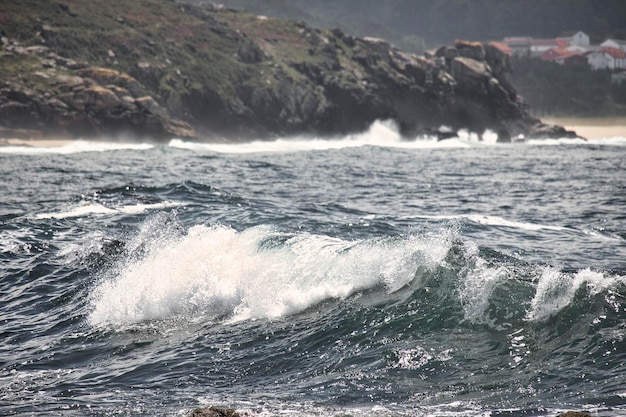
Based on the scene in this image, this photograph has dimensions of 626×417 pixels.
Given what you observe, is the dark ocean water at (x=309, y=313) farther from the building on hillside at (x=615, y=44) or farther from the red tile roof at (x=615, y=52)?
the building on hillside at (x=615, y=44)

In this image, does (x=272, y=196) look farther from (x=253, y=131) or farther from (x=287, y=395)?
(x=253, y=131)

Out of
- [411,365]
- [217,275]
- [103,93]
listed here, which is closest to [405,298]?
[411,365]

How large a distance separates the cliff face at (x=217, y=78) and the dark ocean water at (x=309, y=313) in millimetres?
43296

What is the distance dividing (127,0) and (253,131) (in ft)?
92.7

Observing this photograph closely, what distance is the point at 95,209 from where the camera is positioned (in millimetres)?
26469

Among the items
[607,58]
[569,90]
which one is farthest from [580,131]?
[607,58]

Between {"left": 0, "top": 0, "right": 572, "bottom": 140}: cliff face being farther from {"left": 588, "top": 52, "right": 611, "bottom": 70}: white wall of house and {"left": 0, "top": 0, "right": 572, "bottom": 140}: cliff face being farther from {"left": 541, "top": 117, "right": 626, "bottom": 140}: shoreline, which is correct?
{"left": 588, "top": 52, "right": 611, "bottom": 70}: white wall of house

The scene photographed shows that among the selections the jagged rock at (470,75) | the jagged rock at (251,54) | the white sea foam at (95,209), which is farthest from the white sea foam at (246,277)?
Answer: the jagged rock at (470,75)

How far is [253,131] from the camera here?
8438 cm

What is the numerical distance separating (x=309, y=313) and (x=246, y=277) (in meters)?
1.88

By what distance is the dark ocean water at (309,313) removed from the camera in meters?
10.8

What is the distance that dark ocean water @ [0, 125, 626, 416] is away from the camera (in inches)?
425

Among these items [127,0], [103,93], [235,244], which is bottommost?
[235,244]

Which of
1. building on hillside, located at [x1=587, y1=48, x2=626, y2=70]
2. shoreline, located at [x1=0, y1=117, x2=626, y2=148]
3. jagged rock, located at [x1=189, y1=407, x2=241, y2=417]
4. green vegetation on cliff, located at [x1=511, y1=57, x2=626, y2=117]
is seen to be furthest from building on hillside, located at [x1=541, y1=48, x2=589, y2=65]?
jagged rock, located at [x1=189, y1=407, x2=241, y2=417]
